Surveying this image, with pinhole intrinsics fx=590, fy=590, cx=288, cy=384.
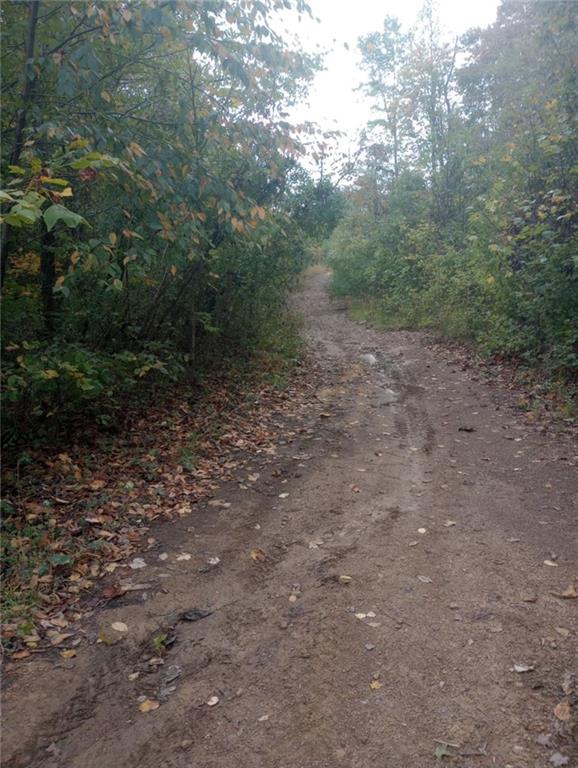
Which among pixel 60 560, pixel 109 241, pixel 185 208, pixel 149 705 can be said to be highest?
pixel 185 208

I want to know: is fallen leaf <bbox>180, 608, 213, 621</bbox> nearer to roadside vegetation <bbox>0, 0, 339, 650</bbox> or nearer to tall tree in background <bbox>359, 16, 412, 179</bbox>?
roadside vegetation <bbox>0, 0, 339, 650</bbox>

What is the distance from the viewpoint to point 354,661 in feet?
11.7

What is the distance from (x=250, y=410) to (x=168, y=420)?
4.94 ft

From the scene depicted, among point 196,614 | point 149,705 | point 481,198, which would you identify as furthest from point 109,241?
point 481,198

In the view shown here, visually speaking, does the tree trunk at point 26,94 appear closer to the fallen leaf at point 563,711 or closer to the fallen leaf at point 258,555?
the fallen leaf at point 258,555

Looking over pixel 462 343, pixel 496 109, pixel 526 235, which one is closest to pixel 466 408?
pixel 526 235

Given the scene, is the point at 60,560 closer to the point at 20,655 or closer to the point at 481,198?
the point at 20,655

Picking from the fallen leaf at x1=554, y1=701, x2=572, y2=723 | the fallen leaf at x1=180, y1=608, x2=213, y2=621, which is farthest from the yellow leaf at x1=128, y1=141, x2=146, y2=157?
the fallen leaf at x1=554, y1=701, x2=572, y2=723

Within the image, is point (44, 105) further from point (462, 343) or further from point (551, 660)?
point (462, 343)

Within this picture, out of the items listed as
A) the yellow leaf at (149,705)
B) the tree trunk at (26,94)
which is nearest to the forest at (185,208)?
the tree trunk at (26,94)

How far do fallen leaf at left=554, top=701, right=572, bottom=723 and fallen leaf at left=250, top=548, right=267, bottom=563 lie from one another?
8.00 feet

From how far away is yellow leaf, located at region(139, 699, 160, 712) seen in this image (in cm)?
330

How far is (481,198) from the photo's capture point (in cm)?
1209

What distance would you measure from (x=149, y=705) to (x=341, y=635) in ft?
4.06
